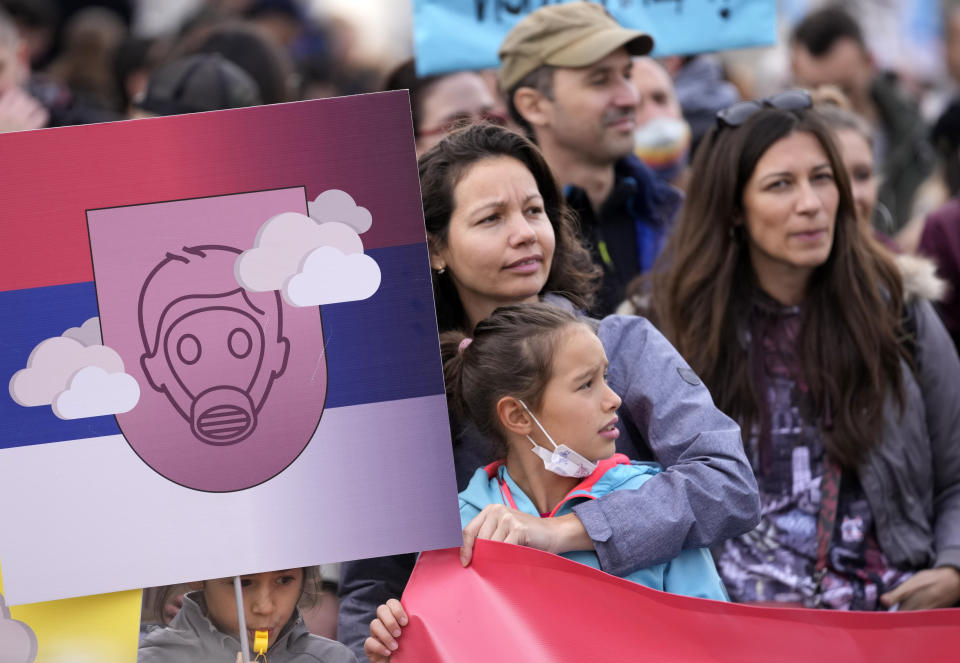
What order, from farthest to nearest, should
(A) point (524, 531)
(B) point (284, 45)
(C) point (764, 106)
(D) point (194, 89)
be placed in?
(B) point (284, 45) → (D) point (194, 89) → (C) point (764, 106) → (A) point (524, 531)

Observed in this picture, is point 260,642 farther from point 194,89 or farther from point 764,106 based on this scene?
point 194,89

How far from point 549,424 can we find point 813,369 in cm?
126

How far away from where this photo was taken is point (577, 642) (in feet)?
8.12

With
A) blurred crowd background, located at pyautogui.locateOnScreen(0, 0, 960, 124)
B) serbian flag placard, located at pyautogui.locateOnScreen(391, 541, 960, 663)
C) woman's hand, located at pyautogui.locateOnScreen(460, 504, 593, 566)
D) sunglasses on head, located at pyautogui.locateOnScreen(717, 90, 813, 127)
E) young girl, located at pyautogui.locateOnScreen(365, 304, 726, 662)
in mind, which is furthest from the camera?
blurred crowd background, located at pyautogui.locateOnScreen(0, 0, 960, 124)

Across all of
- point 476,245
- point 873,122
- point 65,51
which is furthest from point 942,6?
point 476,245

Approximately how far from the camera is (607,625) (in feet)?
8.13

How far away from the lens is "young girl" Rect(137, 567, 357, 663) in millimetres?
2600

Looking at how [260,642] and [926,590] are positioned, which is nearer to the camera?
[260,642]

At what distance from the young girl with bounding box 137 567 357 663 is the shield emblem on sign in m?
0.31

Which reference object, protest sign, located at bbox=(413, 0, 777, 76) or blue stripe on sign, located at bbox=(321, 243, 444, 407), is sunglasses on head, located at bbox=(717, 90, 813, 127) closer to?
protest sign, located at bbox=(413, 0, 777, 76)

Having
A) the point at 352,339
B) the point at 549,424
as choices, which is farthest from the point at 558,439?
the point at 352,339

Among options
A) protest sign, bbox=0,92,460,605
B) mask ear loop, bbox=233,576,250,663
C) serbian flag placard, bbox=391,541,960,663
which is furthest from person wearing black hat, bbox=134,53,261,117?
serbian flag placard, bbox=391,541,960,663

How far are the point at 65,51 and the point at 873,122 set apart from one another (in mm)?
5292

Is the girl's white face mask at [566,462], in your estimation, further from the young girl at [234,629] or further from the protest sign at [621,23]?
the protest sign at [621,23]
